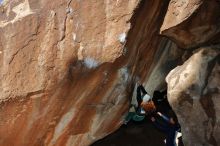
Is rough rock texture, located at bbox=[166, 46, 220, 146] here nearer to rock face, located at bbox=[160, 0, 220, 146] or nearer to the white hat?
rock face, located at bbox=[160, 0, 220, 146]

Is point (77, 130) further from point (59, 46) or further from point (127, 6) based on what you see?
point (127, 6)

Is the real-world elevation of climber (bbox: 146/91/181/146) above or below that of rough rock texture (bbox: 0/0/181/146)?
below

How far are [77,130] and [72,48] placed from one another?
103cm

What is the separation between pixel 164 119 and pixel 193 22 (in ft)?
5.81

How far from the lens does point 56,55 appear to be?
17.0ft

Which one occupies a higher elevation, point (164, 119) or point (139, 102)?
point (139, 102)

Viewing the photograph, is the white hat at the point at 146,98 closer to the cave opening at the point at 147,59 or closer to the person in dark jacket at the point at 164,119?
the cave opening at the point at 147,59

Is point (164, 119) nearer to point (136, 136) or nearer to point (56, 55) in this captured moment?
point (136, 136)

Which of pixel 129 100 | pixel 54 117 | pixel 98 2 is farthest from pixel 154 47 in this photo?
pixel 54 117

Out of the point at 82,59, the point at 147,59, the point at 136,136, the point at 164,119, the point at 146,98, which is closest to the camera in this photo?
the point at 82,59

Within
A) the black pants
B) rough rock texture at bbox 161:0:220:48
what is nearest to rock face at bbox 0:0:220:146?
rough rock texture at bbox 161:0:220:48

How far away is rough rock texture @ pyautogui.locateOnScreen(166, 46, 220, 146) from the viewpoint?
5.21m

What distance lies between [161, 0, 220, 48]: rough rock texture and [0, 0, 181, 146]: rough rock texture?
0.27m

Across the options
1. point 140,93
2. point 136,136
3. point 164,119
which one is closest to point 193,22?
point 140,93
